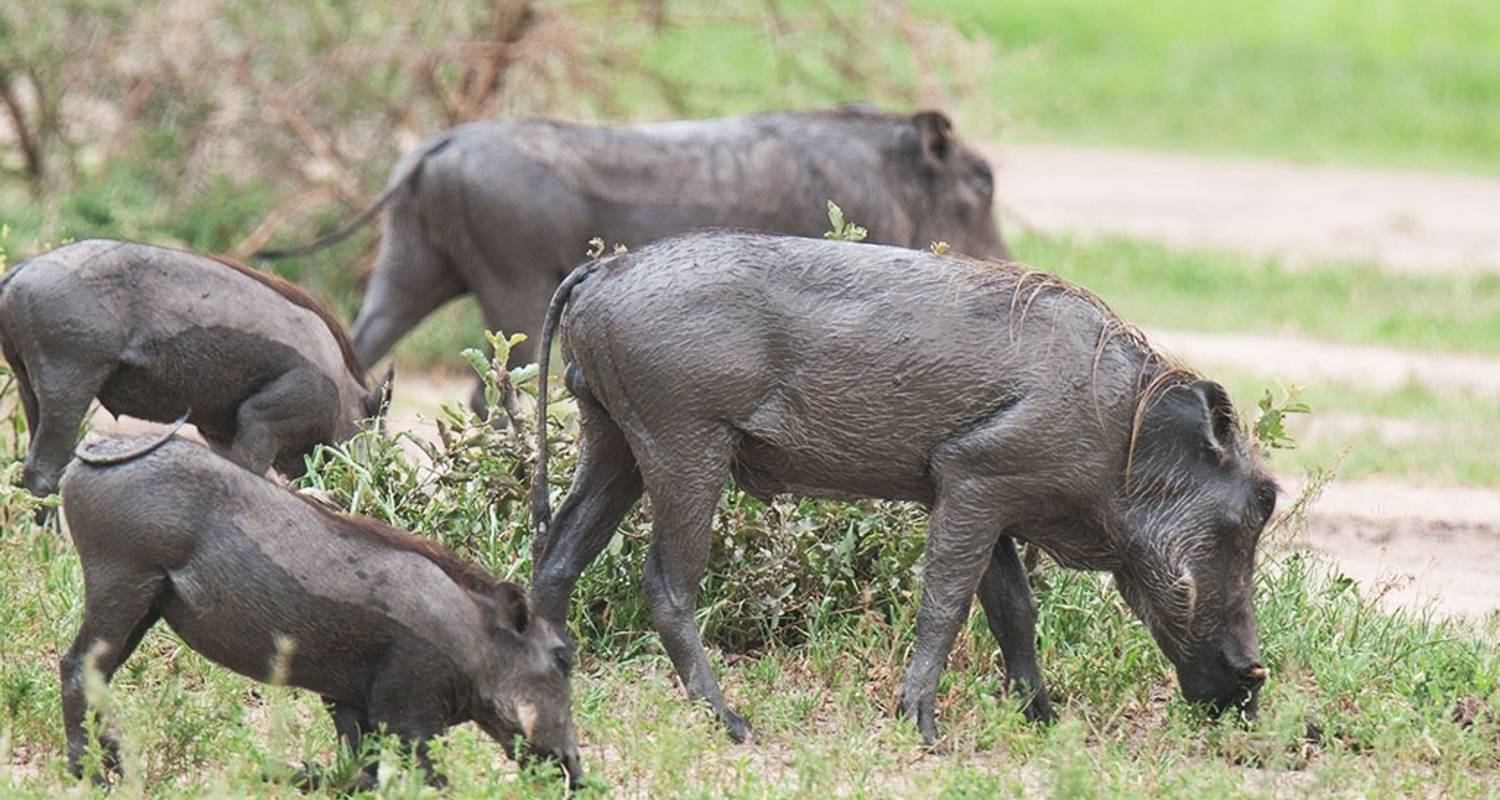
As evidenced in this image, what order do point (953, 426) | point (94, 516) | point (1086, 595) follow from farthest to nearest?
point (1086, 595)
point (953, 426)
point (94, 516)

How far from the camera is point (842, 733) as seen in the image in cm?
577

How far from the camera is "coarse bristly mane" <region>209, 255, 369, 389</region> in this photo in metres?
6.93

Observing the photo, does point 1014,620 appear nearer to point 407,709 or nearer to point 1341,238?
point 407,709

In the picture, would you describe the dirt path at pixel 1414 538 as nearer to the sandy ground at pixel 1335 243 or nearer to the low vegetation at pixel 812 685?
the sandy ground at pixel 1335 243

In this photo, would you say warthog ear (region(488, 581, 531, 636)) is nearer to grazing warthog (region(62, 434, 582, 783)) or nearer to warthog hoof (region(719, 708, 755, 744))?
grazing warthog (region(62, 434, 582, 783))

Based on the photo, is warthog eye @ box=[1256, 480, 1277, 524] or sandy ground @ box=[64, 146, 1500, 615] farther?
sandy ground @ box=[64, 146, 1500, 615]

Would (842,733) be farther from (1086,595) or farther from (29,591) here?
(29,591)

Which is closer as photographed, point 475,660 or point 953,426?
point 475,660

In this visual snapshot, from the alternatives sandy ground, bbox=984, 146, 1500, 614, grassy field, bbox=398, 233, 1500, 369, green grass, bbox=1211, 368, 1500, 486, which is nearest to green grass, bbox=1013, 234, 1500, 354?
grassy field, bbox=398, 233, 1500, 369

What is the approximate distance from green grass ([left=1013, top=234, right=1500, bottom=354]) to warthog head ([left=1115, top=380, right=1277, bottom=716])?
22.8ft

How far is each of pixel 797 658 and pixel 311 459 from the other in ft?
5.31

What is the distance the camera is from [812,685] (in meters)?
6.28

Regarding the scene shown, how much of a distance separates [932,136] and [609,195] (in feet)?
5.26

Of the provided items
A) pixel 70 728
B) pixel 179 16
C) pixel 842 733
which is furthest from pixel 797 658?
pixel 179 16
